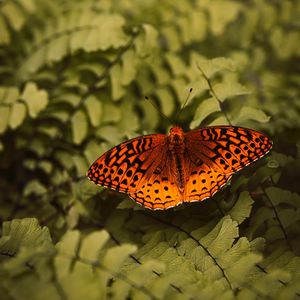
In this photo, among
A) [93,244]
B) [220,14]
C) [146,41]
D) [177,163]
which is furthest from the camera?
[220,14]

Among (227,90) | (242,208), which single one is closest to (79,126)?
(227,90)

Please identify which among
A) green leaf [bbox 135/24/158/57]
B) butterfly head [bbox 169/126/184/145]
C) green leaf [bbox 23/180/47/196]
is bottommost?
green leaf [bbox 23/180/47/196]

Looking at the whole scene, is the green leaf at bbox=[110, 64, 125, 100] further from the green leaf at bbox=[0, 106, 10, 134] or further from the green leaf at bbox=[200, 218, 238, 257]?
the green leaf at bbox=[200, 218, 238, 257]

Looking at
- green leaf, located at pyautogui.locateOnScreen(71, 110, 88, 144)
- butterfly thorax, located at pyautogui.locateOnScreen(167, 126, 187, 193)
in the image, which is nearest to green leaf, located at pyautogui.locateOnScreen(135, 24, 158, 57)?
green leaf, located at pyautogui.locateOnScreen(71, 110, 88, 144)

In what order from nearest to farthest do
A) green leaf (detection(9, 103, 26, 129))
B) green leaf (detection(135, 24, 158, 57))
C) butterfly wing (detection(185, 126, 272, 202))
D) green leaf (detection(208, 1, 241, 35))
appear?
butterfly wing (detection(185, 126, 272, 202)), green leaf (detection(9, 103, 26, 129)), green leaf (detection(135, 24, 158, 57)), green leaf (detection(208, 1, 241, 35))

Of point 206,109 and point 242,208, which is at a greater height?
point 206,109

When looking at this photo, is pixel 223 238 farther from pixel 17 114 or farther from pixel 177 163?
pixel 17 114

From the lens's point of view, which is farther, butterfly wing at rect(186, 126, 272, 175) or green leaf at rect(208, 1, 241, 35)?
green leaf at rect(208, 1, 241, 35)
